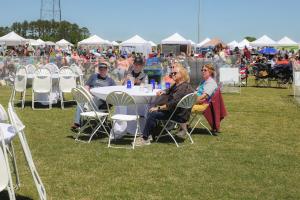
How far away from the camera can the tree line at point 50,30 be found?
79.6 meters

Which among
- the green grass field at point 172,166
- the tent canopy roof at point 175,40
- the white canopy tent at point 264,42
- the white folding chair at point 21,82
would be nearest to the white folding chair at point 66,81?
the white folding chair at point 21,82

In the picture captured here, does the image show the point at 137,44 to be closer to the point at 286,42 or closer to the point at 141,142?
the point at 286,42

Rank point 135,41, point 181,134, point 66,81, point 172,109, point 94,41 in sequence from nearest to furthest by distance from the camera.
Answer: point 172,109
point 181,134
point 66,81
point 135,41
point 94,41

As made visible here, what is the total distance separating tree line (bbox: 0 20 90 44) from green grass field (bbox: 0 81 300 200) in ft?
227

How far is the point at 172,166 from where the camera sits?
619cm

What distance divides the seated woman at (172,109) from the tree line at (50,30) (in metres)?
69.5

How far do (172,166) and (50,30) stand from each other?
260ft

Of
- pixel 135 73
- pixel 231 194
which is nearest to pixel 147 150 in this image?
pixel 231 194

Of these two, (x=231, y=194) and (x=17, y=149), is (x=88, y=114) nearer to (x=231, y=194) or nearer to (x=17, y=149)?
(x=17, y=149)

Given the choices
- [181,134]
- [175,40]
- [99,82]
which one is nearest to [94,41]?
[175,40]

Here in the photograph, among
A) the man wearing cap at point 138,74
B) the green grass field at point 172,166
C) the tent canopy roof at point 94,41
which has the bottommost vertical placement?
the green grass field at point 172,166

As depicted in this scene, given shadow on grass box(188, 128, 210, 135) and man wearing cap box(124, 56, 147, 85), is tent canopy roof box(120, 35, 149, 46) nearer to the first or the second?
man wearing cap box(124, 56, 147, 85)

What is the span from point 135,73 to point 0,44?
111 ft

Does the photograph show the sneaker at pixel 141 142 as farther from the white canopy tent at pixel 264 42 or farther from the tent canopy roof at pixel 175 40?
the white canopy tent at pixel 264 42
